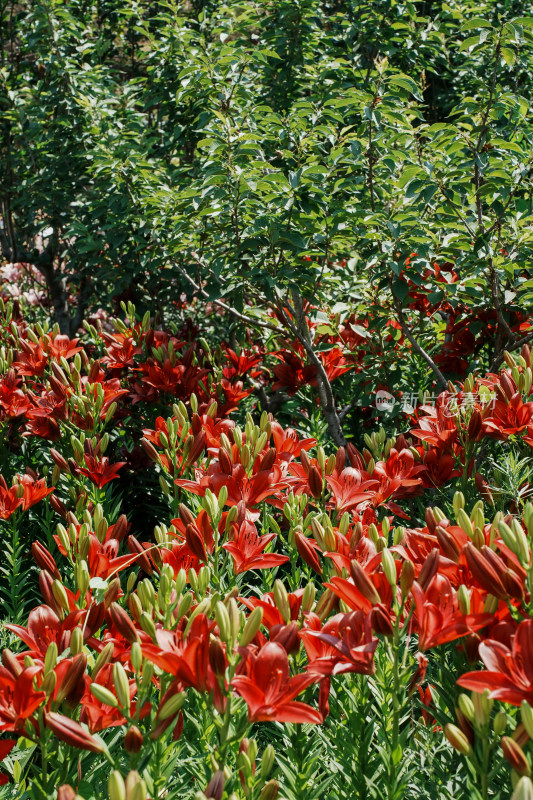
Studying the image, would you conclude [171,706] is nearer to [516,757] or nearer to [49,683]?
[49,683]

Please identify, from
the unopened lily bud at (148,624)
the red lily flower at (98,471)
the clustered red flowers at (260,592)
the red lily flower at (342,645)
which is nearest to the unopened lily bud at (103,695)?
the clustered red flowers at (260,592)

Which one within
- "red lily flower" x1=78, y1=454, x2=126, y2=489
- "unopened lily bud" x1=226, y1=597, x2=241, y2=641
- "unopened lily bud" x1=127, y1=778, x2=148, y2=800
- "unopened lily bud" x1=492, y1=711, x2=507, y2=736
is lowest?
"red lily flower" x1=78, y1=454, x2=126, y2=489

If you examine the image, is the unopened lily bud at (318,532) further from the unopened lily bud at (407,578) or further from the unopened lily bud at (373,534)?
the unopened lily bud at (407,578)

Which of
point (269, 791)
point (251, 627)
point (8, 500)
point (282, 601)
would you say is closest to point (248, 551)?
point (282, 601)

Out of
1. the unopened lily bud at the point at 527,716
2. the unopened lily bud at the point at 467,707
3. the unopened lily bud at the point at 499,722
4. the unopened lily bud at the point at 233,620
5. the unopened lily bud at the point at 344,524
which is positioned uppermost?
the unopened lily bud at the point at 233,620

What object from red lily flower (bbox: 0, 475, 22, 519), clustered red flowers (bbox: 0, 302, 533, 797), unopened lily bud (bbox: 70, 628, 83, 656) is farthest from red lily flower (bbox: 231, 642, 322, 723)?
red lily flower (bbox: 0, 475, 22, 519)

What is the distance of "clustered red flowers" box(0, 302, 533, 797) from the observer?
906 mm

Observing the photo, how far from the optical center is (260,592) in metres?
1.64

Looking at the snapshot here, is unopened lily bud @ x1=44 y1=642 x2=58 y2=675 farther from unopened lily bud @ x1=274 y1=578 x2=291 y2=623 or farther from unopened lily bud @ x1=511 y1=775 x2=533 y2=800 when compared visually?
unopened lily bud @ x1=511 y1=775 x2=533 y2=800

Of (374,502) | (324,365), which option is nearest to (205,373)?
(324,365)

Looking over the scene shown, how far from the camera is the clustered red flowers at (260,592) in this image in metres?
0.91

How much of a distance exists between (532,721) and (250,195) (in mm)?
2309

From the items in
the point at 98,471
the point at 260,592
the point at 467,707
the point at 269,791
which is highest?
the point at 467,707

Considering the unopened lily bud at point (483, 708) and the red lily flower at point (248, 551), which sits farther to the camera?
the red lily flower at point (248, 551)
